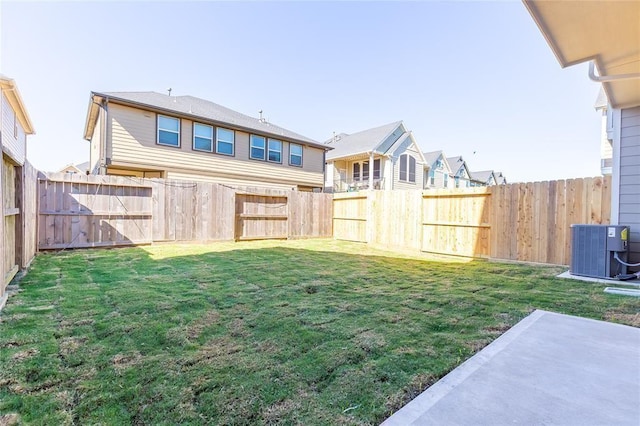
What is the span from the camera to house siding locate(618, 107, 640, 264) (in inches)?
200

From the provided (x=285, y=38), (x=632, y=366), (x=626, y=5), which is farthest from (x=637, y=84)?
(x=285, y=38)

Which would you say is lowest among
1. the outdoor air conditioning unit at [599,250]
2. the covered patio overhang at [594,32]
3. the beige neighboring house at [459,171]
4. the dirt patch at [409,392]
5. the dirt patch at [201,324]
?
the dirt patch at [201,324]

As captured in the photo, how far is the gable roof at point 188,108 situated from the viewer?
421 inches

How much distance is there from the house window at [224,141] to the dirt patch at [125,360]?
11.4 metres

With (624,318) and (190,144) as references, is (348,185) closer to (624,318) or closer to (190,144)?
(190,144)

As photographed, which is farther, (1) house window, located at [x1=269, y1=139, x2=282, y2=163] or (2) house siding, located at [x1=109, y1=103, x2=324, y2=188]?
(1) house window, located at [x1=269, y1=139, x2=282, y2=163]

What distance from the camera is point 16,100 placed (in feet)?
24.8

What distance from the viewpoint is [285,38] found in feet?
36.9

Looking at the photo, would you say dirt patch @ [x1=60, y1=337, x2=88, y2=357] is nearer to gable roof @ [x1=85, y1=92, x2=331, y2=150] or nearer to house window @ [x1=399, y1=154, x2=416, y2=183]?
gable roof @ [x1=85, y1=92, x2=331, y2=150]

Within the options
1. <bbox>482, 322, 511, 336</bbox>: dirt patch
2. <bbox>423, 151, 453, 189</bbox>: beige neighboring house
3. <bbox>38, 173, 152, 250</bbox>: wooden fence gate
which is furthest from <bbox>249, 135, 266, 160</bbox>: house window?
<bbox>423, 151, 453, 189</bbox>: beige neighboring house

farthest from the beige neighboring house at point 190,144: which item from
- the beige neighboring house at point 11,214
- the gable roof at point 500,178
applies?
the gable roof at point 500,178

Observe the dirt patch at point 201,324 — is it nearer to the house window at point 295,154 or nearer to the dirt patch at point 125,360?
the dirt patch at point 125,360

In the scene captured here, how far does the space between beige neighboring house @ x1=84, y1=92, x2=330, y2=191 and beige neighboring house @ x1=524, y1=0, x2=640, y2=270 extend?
37.5 ft

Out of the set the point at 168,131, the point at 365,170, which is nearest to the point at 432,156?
the point at 365,170
